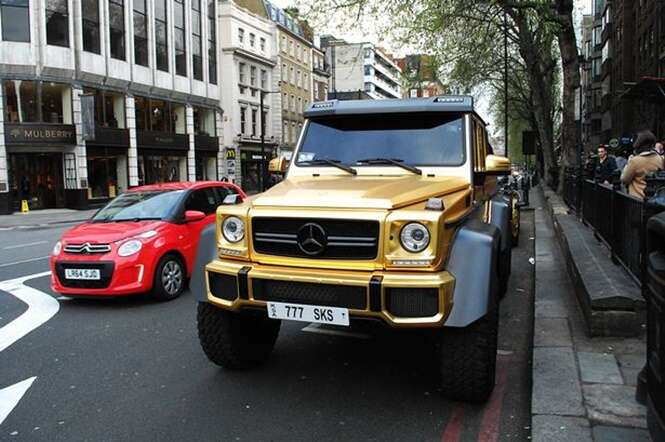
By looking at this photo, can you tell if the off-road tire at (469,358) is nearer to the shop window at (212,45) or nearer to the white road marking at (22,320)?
the white road marking at (22,320)

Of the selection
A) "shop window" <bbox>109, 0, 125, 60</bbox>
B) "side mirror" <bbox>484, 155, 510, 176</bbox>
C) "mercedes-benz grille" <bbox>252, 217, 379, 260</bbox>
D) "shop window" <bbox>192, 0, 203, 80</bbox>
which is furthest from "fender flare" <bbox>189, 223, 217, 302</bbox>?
"shop window" <bbox>192, 0, 203, 80</bbox>

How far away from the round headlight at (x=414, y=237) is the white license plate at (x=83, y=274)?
193 inches

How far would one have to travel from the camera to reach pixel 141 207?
877cm

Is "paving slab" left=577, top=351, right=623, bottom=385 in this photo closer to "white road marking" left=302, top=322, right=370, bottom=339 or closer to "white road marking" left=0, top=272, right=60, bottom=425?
"white road marking" left=302, top=322, right=370, bottom=339

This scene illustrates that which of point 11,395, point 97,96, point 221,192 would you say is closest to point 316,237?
point 11,395

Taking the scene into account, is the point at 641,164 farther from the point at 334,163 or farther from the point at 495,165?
the point at 334,163

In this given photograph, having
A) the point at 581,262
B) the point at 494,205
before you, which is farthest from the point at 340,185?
the point at 581,262

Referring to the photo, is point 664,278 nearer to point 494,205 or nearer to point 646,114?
point 494,205

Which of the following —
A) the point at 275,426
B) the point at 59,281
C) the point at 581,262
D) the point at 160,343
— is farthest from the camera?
the point at 59,281

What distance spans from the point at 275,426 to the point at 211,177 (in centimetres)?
4692

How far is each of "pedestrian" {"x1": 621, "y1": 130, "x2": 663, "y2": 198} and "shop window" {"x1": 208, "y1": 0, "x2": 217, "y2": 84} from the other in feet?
139

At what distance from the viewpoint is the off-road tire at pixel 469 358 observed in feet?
13.2

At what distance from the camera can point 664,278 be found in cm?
252

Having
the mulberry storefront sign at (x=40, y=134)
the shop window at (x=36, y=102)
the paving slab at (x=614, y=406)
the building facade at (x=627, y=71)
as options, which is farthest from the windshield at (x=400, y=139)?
the shop window at (x=36, y=102)
